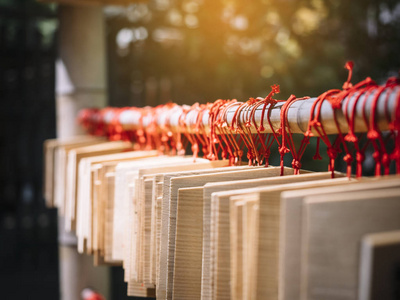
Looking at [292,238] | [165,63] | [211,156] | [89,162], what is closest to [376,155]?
[292,238]

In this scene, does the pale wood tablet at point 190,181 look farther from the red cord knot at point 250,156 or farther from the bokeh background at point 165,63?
the bokeh background at point 165,63

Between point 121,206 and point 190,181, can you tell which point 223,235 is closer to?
point 190,181

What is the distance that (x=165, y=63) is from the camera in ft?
17.1

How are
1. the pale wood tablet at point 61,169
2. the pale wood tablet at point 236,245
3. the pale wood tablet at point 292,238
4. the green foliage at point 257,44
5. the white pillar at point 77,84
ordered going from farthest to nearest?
the green foliage at point 257,44 → the white pillar at point 77,84 → the pale wood tablet at point 61,169 → the pale wood tablet at point 236,245 → the pale wood tablet at point 292,238

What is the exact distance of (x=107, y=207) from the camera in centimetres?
159

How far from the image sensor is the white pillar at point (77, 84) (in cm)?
318

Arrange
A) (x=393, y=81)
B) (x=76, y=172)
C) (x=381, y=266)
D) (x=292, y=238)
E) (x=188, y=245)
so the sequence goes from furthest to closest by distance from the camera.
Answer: (x=76, y=172) → (x=188, y=245) → (x=393, y=81) → (x=292, y=238) → (x=381, y=266)

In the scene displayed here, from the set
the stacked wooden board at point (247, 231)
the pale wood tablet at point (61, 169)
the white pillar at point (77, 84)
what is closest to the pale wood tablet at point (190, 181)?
the stacked wooden board at point (247, 231)

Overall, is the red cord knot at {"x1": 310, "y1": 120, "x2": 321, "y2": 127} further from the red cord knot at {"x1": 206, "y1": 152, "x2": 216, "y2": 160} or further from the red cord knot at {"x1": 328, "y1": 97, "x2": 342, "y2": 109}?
the red cord knot at {"x1": 206, "y1": 152, "x2": 216, "y2": 160}

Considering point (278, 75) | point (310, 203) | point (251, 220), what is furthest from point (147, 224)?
point (278, 75)

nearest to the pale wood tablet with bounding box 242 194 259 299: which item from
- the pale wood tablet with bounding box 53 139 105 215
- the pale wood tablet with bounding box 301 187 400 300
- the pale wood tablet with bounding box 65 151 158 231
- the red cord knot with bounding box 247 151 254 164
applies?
the pale wood tablet with bounding box 301 187 400 300

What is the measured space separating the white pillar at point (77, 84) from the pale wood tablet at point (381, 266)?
109 inches

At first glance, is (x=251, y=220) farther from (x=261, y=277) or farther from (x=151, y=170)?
(x=151, y=170)

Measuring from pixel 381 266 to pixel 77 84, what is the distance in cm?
289
